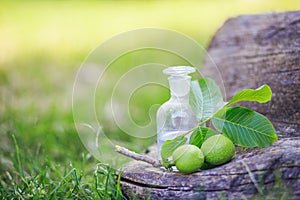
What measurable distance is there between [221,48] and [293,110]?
777mm

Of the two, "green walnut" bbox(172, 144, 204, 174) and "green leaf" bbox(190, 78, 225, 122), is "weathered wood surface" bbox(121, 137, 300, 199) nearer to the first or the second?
"green walnut" bbox(172, 144, 204, 174)

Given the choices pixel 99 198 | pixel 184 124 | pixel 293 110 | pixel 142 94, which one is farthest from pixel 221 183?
pixel 142 94

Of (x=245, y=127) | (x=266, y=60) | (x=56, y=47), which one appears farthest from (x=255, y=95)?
(x=56, y=47)

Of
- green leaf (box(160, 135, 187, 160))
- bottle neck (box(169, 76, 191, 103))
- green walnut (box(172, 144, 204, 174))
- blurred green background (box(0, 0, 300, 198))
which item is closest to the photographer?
green walnut (box(172, 144, 204, 174))

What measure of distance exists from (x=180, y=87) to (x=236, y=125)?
0.28m

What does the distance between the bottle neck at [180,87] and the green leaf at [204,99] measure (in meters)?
0.02

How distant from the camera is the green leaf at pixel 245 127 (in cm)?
157

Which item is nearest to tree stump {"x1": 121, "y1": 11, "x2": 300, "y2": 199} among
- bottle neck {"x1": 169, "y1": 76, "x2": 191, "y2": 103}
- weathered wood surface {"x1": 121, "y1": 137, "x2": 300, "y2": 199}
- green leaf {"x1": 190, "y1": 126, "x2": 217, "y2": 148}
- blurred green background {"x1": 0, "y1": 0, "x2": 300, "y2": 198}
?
weathered wood surface {"x1": 121, "y1": 137, "x2": 300, "y2": 199}

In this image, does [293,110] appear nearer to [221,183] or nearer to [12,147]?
[221,183]

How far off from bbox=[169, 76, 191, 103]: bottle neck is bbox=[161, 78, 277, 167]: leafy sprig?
8 cm

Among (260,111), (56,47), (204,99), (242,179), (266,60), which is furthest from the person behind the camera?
(56,47)

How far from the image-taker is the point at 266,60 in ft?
7.48

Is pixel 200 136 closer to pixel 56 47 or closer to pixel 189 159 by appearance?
pixel 189 159

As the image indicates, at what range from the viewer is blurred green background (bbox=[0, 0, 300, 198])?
2.77 m
